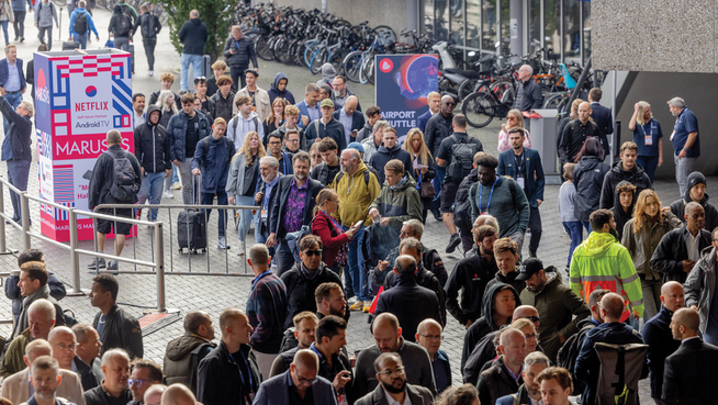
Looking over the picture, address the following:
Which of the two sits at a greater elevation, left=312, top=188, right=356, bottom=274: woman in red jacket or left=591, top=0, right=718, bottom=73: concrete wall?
left=591, top=0, right=718, bottom=73: concrete wall

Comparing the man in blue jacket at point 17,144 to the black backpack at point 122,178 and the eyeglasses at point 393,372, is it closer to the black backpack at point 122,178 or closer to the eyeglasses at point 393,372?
the black backpack at point 122,178

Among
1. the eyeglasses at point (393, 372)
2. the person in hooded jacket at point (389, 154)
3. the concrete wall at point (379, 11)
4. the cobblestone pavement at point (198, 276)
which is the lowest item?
the cobblestone pavement at point (198, 276)

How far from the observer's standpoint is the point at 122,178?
11.3m

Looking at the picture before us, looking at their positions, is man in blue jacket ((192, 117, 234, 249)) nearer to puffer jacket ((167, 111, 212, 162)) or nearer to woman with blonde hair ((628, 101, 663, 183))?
puffer jacket ((167, 111, 212, 162))

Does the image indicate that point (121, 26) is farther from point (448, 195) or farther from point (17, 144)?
point (448, 195)

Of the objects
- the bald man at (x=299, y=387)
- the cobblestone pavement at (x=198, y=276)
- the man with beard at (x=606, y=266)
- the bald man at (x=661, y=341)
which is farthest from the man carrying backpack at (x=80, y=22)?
the bald man at (x=299, y=387)

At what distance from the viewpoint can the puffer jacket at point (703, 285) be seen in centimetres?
743

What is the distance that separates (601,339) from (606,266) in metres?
1.59

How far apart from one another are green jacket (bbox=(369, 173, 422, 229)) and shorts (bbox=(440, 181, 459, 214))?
2316 mm

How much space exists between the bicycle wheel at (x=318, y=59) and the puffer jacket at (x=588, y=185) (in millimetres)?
15860

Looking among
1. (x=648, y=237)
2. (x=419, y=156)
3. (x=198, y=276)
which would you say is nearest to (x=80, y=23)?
(x=198, y=276)

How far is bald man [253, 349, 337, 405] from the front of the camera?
536 centimetres

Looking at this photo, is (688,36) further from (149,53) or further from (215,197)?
(149,53)

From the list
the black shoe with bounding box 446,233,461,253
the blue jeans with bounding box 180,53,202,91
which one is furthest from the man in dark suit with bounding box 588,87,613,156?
the blue jeans with bounding box 180,53,202,91
